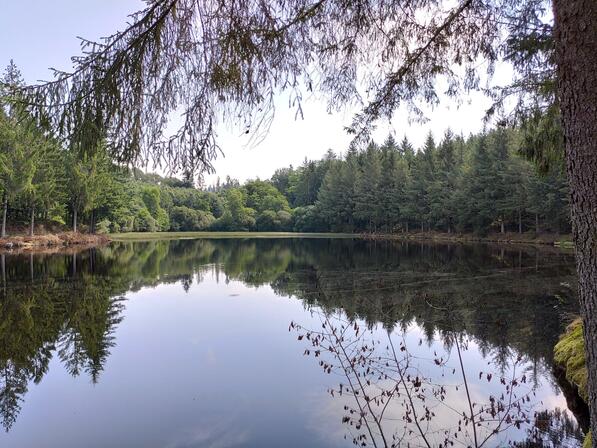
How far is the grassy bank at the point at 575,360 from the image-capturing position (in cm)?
477

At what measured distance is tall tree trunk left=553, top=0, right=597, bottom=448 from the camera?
181 centimetres

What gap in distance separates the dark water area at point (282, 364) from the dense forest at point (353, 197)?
319cm

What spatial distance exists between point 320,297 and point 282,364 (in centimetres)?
574

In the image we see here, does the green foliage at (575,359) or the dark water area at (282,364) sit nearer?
the dark water area at (282,364)

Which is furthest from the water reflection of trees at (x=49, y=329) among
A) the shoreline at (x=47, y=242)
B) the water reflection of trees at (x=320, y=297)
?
the shoreline at (x=47, y=242)

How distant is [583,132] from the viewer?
183 centimetres

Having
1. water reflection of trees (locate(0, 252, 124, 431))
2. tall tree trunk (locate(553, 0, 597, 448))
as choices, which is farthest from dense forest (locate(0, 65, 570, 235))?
water reflection of trees (locate(0, 252, 124, 431))

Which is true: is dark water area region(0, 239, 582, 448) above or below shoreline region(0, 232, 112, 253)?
below

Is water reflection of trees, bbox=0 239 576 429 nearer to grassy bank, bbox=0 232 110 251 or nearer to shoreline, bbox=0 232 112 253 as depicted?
shoreline, bbox=0 232 112 253

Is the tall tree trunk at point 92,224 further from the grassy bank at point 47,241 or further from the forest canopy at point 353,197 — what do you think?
the grassy bank at point 47,241

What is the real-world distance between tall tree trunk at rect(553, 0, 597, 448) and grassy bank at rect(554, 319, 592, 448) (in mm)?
3269

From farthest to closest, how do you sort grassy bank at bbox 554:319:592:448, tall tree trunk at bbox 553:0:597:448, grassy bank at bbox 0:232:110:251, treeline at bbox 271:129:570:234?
treeline at bbox 271:129:570:234
grassy bank at bbox 0:232:110:251
grassy bank at bbox 554:319:592:448
tall tree trunk at bbox 553:0:597:448

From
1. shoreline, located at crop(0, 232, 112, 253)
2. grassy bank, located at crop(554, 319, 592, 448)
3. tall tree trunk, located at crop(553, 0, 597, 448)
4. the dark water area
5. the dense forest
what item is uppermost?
the dense forest

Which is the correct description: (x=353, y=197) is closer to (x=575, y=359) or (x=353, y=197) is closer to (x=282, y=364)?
(x=282, y=364)
